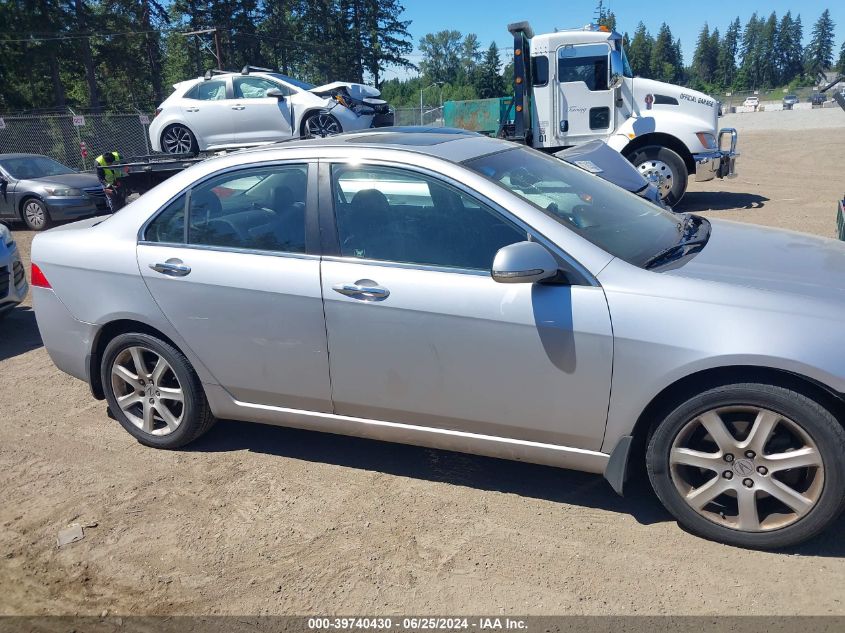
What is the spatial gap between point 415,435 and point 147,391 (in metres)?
1.73

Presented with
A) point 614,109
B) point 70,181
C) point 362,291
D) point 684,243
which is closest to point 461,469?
point 362,291

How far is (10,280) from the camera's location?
671 cm

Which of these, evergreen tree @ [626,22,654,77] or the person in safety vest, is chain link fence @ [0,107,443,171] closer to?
the person in safety vest

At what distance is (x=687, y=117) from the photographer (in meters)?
11.8

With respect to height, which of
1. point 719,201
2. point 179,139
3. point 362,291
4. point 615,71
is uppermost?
point 615,71

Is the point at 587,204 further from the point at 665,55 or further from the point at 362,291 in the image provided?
the point at 665,55

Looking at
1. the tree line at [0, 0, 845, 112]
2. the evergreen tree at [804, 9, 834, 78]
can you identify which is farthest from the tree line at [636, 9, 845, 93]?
the tree line at [0, 0, 845, 112]

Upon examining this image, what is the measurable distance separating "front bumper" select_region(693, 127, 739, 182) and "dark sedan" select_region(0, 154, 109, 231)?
10912mm

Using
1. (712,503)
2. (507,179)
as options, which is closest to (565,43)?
(507,179)

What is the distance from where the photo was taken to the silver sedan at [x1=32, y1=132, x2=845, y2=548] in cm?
283

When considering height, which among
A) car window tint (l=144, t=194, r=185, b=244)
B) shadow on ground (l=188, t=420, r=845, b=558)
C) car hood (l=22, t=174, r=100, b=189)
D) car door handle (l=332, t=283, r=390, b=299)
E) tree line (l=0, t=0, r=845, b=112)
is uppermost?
tree line (l=0, t=0, r=845, b=112)

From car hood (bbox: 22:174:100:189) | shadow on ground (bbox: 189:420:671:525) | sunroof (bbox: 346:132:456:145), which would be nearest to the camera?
shadow on ground (bbox: 189:420:671:525)

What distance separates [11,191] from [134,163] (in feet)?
18.8

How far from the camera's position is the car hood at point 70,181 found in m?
13.4
